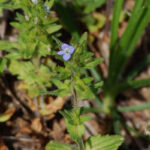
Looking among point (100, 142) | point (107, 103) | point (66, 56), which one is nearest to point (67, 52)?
point (66, 56)

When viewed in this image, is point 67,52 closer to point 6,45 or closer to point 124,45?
point 6,45

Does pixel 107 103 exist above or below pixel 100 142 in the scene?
below

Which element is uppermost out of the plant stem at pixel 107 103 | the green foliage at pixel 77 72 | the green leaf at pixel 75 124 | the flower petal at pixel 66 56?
the flower petal at pixel 66 56

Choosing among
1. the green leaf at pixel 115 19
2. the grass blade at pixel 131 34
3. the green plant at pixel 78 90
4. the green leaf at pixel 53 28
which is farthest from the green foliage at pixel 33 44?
the grass blade at pixel 131 34

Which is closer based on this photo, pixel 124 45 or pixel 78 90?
pixel 78 90

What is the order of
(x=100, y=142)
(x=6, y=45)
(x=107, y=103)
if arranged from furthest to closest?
(x=107, y=103)
(x=6, y=45)
(x=100, y=142)

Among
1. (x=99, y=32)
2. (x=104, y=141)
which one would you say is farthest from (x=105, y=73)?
(x=104, y=141)

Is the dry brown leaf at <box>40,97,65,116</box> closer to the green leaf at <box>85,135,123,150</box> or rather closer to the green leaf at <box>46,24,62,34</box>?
the green leaf at <box>85,135,123,150</box>

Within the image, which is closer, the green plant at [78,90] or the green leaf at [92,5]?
the green plant at [78,90]

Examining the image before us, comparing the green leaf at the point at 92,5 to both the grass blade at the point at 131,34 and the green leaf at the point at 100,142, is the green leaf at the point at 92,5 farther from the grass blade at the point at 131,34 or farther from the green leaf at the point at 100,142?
the green leaf at the point at 100,142

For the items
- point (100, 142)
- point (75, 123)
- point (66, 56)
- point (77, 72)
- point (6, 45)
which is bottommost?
point (100, 142)

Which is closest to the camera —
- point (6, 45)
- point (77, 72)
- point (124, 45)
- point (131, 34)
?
point (77, 72)
